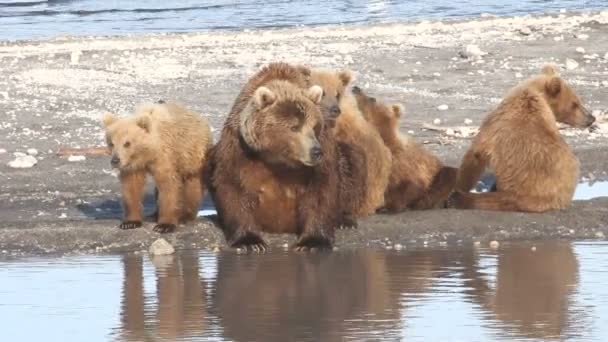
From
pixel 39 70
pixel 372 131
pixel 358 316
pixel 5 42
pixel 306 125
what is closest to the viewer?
pixel 358 316

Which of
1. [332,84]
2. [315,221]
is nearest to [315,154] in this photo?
[315,221]

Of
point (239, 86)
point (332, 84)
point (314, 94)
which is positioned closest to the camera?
point (314, 94)

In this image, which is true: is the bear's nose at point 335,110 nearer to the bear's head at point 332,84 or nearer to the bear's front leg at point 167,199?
the bear's head at point 332,84

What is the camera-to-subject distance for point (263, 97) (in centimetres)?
952

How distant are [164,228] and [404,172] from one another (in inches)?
75.1

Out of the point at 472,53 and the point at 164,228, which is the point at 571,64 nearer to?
the point at 472,53

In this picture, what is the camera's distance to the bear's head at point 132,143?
9.95m

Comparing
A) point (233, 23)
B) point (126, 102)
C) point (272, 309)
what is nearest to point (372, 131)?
point (272, 309)

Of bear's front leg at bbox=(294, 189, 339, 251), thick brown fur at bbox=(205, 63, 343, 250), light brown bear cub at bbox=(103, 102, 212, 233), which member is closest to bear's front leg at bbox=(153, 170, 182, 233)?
light brown bear cub at bbox=(103, 102, 212, 233)

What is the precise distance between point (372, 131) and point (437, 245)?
112cm

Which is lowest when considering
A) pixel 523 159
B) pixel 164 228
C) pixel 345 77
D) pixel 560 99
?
pixel 164 228

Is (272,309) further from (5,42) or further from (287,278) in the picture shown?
(5,42)

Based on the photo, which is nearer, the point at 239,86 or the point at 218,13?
the point at 239,86

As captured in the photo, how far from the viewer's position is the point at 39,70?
57.3 ft
